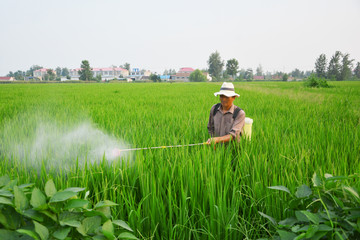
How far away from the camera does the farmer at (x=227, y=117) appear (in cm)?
254

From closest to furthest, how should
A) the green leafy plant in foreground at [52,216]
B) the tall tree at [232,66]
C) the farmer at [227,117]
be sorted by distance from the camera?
the green leafy plant in foreground at [52,216] → the farmer at [227,117] → the tall tree at [232,66]

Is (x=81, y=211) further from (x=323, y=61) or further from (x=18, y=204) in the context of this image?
(x=323, y=61)

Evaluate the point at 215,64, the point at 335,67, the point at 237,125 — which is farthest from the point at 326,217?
the point at 215,64

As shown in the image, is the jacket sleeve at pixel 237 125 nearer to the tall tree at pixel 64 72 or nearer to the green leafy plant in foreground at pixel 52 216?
the green leafy plant in foreground at pixel 52 216

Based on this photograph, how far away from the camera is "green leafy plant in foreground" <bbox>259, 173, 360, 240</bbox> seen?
96cm

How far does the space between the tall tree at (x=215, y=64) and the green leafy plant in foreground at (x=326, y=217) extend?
76.5m

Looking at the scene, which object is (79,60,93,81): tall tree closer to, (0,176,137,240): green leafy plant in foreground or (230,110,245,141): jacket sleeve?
(230,110,245,141): jacket sleeve

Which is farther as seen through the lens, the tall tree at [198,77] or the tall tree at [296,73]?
the tall tree at [296,73]

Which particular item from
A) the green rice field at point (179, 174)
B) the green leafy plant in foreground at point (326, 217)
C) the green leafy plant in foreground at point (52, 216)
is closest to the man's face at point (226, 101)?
the green rice field at point (179, 174)

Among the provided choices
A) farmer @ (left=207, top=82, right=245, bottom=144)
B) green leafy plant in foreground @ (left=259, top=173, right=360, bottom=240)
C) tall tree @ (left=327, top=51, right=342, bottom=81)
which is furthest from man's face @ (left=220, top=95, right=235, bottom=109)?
tall tree @ (left=327, top=51, right=342, bottom=81)

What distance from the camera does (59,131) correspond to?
3.38 metres

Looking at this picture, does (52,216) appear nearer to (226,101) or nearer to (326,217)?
(326,217)

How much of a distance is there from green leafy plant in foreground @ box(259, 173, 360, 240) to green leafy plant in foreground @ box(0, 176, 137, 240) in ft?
2.14

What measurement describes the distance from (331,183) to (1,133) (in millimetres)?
3711
